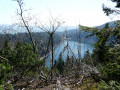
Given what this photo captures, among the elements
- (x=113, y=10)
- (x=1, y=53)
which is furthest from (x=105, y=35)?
(x=1, y=53)

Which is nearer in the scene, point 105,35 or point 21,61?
point 105,35

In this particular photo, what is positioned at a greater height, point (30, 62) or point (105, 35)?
point (105, 35)

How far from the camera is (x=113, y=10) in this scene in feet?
13.7

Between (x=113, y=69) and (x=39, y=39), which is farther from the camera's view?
(x=39, y=39)

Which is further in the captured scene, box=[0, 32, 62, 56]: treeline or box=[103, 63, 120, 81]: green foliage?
box=[0, 32, 62, 56]: treeline

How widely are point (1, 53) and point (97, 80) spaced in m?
5.99

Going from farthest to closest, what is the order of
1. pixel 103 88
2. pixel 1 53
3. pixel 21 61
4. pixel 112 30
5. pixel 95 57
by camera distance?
pixel 95 57 → pixel 21 61 → pixel 1 53 → pixel 112 30 → pixel 103 88

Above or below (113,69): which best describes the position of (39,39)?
above

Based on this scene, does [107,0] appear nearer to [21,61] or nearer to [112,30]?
[112,30]

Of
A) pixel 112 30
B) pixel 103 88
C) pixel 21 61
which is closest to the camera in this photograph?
pixel 103 88

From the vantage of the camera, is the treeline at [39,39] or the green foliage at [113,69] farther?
the treeline at [39,39]

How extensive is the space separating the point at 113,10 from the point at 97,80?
3.69 meters

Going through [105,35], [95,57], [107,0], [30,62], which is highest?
[107,0]

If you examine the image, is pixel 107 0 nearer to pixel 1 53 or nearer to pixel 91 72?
pixel 91 72
